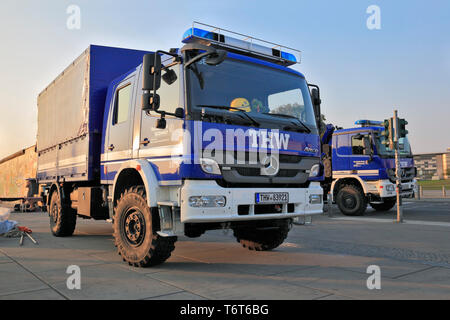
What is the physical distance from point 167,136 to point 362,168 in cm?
914

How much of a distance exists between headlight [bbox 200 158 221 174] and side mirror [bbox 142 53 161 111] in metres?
0.86

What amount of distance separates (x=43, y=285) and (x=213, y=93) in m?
2.79

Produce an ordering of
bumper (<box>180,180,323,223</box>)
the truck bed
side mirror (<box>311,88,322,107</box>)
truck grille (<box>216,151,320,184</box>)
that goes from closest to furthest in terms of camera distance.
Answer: bumper (<box>180,180,323,223</box>) → truck grille (<box>216,151,320,184</box>) → side mirror (<box>311,88,322,107</box>) → the truck bed

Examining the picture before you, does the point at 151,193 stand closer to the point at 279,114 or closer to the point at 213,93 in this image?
the point at 213,93

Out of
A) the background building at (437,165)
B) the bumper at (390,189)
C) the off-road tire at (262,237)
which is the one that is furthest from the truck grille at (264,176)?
the background building at (437,165)

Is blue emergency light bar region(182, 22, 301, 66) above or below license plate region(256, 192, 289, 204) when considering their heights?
above

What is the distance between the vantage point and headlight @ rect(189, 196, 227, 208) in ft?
13.0

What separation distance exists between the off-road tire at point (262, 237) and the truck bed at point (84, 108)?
265cm

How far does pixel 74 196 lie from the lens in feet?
23.1

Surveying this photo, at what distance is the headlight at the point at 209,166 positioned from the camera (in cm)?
404

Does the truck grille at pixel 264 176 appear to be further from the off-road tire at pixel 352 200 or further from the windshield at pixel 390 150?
the off-road tire at pixel 352 200

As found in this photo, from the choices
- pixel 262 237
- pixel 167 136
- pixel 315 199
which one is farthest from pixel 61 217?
pixel 315 199

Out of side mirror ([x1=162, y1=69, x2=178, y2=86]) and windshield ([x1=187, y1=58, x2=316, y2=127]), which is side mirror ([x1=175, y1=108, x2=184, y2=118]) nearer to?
windshield ([x1=187, y1=58, x2=316, y2=127])

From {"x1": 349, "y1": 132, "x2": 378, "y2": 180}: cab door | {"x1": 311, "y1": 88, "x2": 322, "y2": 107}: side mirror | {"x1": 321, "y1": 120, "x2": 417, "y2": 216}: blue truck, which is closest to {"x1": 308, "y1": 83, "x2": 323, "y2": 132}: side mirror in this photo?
{"x1": 311, "y1": 88, "x2": 322, "y2": 107}: side mirror
